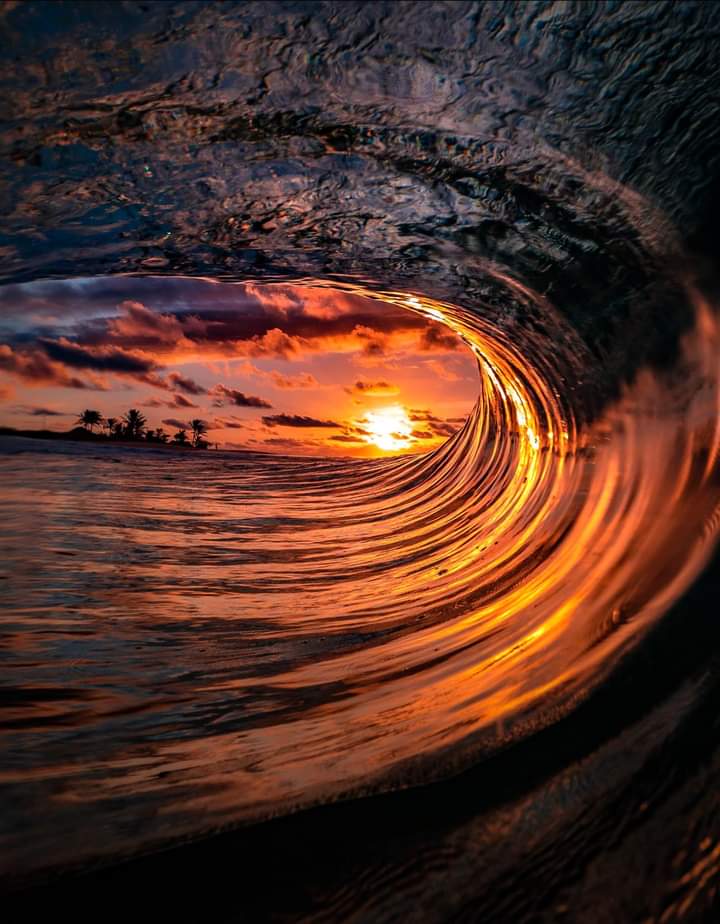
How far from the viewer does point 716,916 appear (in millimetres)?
628

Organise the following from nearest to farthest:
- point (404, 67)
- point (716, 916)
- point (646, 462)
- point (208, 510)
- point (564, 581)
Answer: point (716, 916) → point (404, 67) → point (564, 581) → point (646, 462) → point (208, 510)

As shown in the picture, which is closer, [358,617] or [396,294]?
[358,617]

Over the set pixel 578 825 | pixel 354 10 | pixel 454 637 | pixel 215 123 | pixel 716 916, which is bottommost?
pixel 716 916

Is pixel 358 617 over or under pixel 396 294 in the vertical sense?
under

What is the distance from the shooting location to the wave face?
40.3 inches

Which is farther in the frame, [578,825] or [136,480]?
[136,480]

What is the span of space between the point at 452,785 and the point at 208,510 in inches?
134

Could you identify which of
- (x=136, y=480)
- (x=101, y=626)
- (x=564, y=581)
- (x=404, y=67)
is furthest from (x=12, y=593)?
(x=136, y=480)

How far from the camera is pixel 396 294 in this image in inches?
123

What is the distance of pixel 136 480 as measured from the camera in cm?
553

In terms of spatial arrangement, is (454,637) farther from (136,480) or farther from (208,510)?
(136,480)

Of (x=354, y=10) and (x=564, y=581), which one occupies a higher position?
(x=354, y=10)

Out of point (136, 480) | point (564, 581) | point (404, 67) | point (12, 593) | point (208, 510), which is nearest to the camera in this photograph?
point (404, 67)

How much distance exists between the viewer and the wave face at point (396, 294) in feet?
3.36
